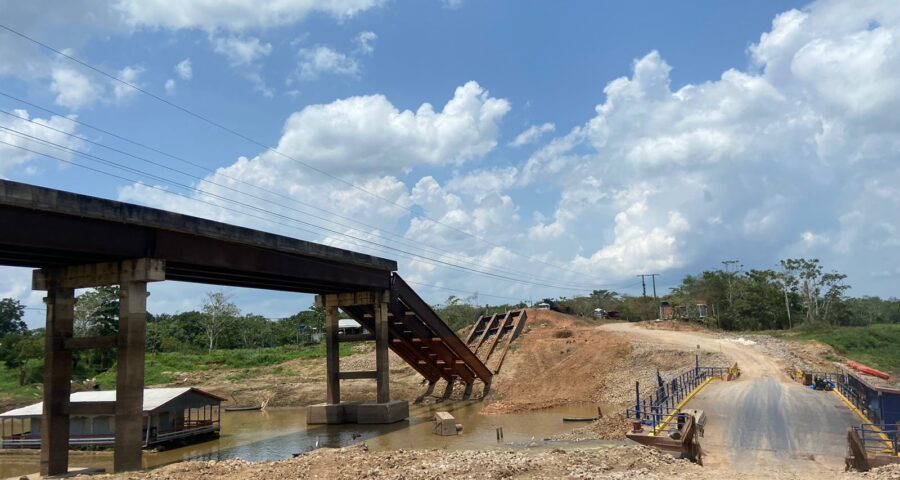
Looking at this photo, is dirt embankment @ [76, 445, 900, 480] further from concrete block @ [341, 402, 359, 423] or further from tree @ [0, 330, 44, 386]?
tree @ [0, 330, 44, 386]

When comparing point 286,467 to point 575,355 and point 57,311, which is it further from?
point 575,355

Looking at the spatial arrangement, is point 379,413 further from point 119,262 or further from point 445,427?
point 119,262

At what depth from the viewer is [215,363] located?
3068 inches

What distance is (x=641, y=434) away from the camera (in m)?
25.6

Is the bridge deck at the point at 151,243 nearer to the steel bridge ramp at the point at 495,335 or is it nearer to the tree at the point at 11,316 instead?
the steel bridge ramp at the point at 495,335

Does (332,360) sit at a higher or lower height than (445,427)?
higher

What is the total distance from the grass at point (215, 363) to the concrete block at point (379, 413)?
101ft

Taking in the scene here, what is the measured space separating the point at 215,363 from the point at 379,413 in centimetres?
4473

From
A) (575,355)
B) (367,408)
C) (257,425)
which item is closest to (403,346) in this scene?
(367,408)

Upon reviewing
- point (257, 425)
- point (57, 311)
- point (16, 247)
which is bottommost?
point (257, 425)

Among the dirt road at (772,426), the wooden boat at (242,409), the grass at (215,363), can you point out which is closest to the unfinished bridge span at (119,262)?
the wooden boat at (242,409)

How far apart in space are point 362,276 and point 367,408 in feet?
29.7

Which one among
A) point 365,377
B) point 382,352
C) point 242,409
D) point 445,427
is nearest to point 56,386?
point 445,427

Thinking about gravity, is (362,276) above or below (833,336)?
above
